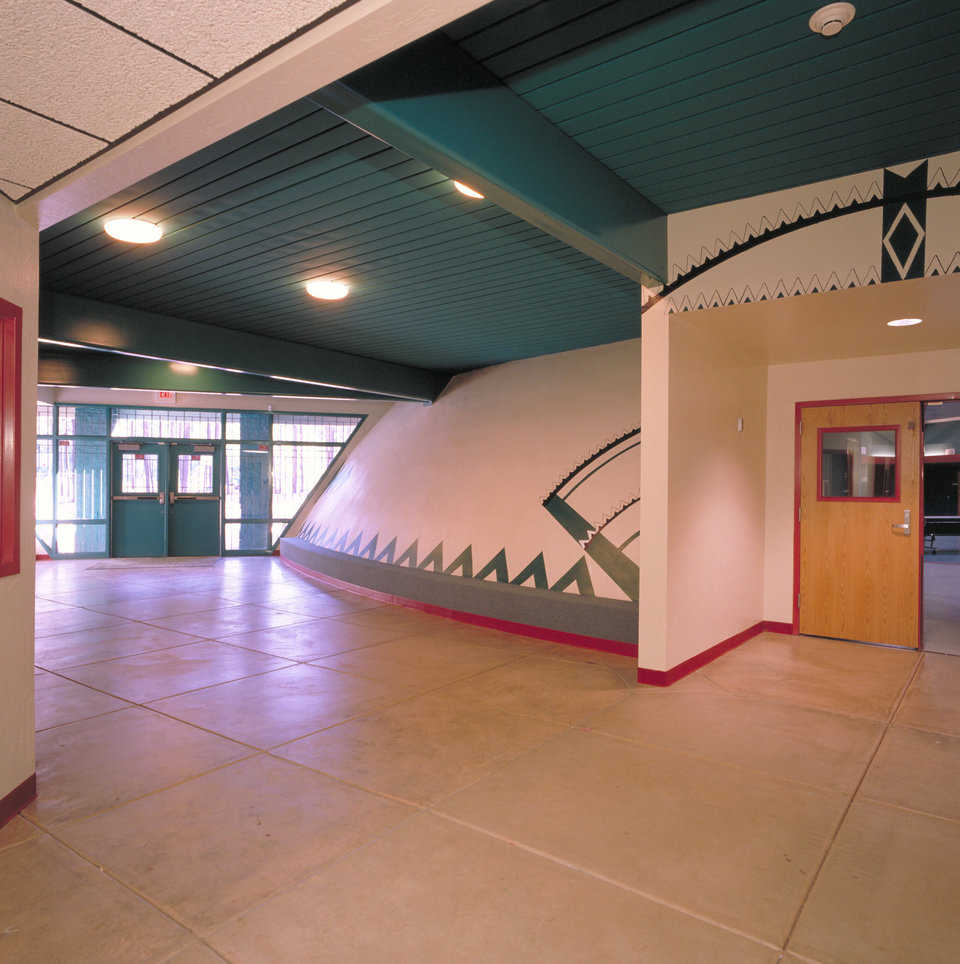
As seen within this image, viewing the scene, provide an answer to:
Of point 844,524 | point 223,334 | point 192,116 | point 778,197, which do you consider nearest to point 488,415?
point 223,334

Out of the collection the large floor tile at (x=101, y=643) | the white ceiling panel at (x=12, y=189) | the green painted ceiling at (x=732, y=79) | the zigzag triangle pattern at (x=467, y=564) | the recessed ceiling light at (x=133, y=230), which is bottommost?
the large floor tile at (x=101, y=643)

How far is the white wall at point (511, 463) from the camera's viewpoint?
253 inches

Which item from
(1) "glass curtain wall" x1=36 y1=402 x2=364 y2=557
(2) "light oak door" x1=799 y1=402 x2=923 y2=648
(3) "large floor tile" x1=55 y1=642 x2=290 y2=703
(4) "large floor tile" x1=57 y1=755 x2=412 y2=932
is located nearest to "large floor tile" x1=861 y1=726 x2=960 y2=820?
(4) "large floor tile" x1=57 y1=755 x2=412 y2=932

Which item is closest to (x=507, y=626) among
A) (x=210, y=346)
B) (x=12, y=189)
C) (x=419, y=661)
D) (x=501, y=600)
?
(x=501, y=600)

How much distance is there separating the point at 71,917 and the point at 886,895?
8.64 feet

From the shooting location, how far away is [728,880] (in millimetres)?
2275

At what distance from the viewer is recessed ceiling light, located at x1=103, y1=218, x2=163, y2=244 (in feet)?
12.9

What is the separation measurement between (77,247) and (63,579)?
6.25 metres

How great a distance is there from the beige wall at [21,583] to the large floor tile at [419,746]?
112 centimetres

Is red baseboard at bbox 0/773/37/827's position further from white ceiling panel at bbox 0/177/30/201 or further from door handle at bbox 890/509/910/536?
door handle at bbox 890/509/910/536

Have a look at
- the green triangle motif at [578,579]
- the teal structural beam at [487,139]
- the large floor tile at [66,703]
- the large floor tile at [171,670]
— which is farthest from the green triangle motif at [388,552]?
the teal structural beam at [487,139]

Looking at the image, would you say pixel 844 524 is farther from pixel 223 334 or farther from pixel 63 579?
pixel 63 579

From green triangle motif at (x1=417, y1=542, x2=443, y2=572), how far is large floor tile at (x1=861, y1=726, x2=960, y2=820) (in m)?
4.62

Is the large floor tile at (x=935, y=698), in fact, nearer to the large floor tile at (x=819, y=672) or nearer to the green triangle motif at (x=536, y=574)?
the large floor tile at (x=819, y=672)
